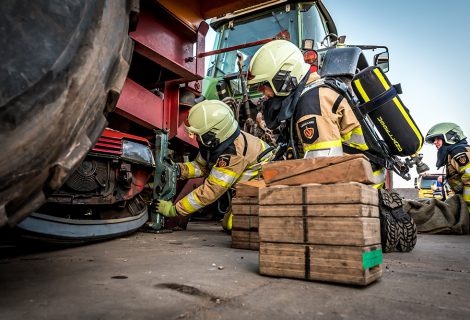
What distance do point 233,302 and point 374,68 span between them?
7.59 ft

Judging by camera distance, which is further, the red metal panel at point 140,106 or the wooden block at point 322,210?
the red metal panel at point 140,106

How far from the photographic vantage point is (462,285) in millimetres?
1650

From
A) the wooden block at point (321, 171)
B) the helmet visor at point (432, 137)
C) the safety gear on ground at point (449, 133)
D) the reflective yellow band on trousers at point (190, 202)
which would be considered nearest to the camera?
the wooden block at point (321, 171)

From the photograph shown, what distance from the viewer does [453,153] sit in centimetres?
568

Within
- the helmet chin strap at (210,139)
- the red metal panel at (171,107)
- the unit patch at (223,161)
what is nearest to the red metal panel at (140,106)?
the red metal panel at (171,107)

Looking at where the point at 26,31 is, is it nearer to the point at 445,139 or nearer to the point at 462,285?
the point at 462,285

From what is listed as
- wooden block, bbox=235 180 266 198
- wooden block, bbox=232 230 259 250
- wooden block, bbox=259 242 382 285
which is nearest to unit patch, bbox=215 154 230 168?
wooden block, bbox=235 180 266 198

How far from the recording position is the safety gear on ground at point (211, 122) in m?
3.77

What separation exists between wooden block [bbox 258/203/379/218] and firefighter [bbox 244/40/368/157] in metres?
0.69

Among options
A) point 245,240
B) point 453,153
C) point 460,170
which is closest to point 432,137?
point 453,153

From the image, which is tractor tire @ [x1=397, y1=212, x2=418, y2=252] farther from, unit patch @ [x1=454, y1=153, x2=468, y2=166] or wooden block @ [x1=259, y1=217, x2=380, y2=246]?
unit patch @ [x1=454, y1=153, x2=468, y2=166]

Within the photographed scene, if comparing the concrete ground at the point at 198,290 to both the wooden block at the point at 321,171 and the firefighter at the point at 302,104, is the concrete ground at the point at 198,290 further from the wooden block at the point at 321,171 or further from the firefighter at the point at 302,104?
the firefighter at the point at 302,104

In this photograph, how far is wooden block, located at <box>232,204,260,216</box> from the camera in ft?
9.23

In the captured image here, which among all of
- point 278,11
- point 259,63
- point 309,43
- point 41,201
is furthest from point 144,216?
point 278,11
